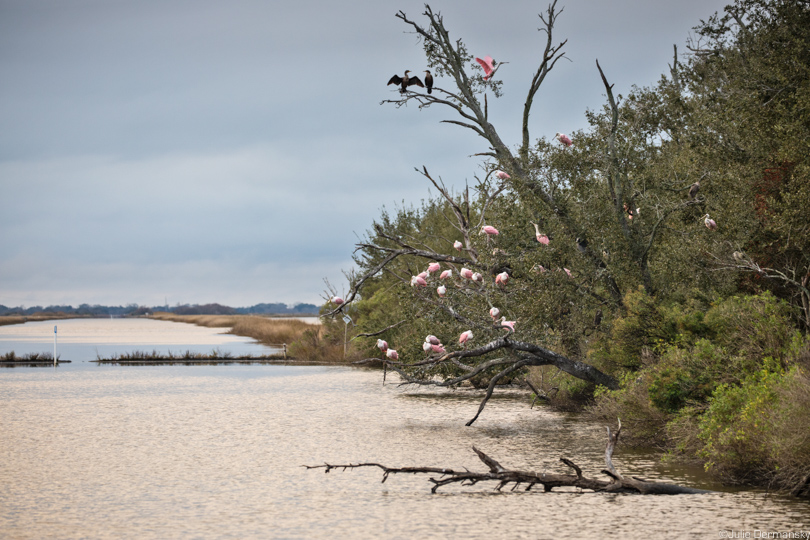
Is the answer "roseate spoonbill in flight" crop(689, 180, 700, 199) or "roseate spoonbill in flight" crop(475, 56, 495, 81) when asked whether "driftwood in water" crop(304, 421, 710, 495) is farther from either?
"roseate spoonbill in flight" crop(475, 56, 495, 81)

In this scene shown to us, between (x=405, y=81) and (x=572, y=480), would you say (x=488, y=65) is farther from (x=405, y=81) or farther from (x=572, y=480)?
(x=572, y=480)

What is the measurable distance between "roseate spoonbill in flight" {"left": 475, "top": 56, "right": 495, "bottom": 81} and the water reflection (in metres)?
8.17

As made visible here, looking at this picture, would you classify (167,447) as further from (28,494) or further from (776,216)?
(776,216)

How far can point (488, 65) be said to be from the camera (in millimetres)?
18812

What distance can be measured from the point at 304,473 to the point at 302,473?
1.2 inches

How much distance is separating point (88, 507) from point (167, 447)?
189 inches

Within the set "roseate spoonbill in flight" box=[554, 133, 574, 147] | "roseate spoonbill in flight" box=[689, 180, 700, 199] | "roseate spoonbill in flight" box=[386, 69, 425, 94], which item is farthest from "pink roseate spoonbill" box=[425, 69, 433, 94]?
"roseate spoonbill in flight" box=[689, 180, 700, 199]

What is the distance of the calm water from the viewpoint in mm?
9172

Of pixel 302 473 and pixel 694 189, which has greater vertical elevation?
pixel 694 189

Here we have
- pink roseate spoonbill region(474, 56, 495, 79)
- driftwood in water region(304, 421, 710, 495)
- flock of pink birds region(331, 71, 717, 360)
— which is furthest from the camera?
pink roseate spoonbill region(474, 56, 495, 79)

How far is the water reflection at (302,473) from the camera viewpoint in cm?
920

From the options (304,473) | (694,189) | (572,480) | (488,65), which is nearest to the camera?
(572,480)

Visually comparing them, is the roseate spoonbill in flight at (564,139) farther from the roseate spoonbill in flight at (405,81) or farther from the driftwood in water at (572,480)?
the driftwood in water at (572,480)

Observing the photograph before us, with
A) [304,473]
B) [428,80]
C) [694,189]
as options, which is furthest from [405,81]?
[304,473]
